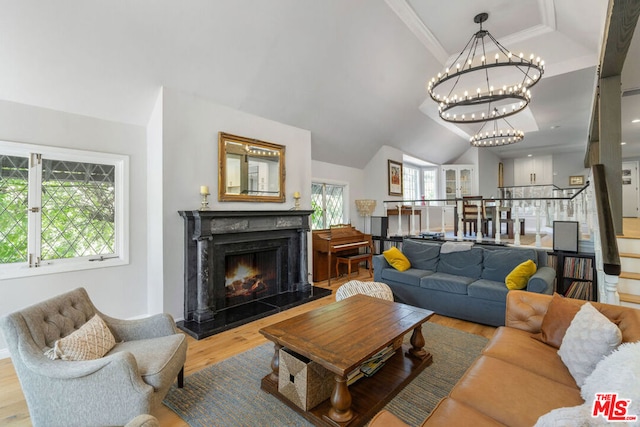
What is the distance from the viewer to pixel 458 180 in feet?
28.8

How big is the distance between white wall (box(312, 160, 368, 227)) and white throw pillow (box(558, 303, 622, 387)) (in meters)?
4.59

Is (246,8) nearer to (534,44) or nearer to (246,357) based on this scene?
(246,357)

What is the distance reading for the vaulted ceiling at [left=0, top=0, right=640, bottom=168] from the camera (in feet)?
8.86

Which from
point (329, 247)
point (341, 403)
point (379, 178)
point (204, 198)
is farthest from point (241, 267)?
point (379, 178)

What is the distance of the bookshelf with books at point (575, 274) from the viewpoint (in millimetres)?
3660

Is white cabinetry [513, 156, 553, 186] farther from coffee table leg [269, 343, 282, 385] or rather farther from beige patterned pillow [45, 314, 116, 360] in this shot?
beige patterned pillow [45, 314, 116, 360]

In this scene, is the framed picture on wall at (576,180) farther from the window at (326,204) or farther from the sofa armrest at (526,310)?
the sofa armrest at (526,310)

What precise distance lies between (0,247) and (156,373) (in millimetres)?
2503

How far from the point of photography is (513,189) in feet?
33.5

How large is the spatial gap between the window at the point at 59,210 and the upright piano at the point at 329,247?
306 centimetres

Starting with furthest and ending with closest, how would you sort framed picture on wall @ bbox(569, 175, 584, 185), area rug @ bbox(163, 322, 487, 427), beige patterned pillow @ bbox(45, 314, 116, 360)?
framed picture on wall @ bbox(569, 175, 584, 185) → area rug @ bbox(163, 322, 487, 427) → beige patterned pillow @ bbox(45, 314, 116, 360)

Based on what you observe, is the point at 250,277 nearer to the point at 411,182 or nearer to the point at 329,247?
the point at 329,247

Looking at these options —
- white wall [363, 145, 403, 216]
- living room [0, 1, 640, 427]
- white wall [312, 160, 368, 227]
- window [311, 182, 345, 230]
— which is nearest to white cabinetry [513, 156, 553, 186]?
living room [0, 1, 640, 427]

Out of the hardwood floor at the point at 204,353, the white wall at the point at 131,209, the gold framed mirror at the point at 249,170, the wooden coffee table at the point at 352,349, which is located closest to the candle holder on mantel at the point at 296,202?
the gold framed mirror at the point at 249,170
